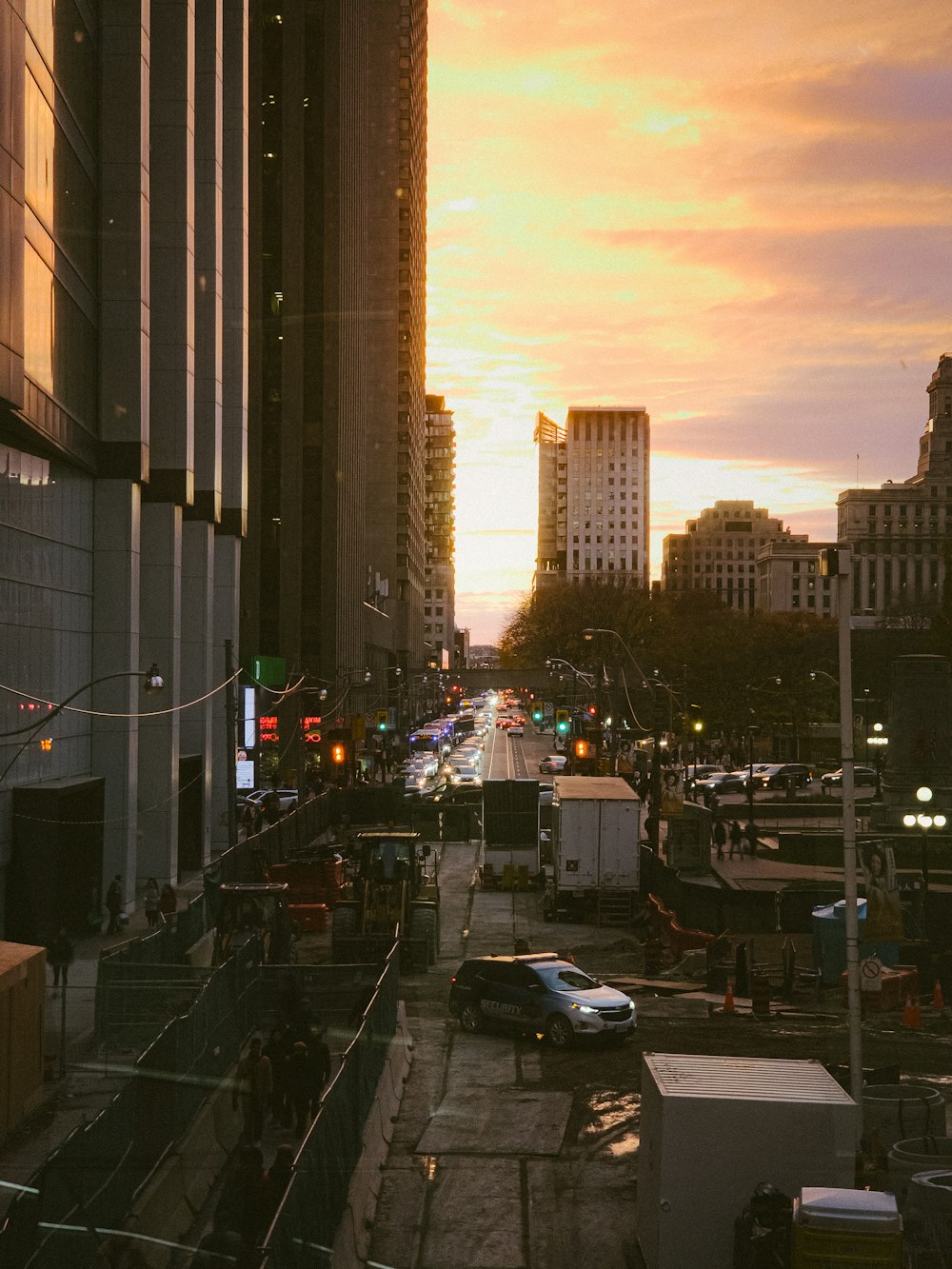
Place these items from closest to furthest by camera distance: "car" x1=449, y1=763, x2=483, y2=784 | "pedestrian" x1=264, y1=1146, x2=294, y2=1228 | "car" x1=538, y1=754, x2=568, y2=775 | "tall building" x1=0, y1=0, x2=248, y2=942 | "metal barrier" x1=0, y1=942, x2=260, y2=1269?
"metal barrier" x1=0, y1=942, x2=260, y2=1269 → "pedestrian" x1=264, y1=1146, x2=294, y2=1228 → "tall building" x1=0, y1=0, x2=248, y2=942 → "car" x1=449, y1=763, x2=483, y2=784 → "car" x1=538, y1=754, x2=568, y2=775

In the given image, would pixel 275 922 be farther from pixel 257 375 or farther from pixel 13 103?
pixel 257 375

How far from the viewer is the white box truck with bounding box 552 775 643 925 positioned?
38.5m

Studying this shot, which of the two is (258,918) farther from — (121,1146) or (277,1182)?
(277,1182)

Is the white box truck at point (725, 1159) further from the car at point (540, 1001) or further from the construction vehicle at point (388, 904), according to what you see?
the construction vehicle at point (388, 904)

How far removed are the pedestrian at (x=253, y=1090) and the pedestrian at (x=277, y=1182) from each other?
13.2 ft

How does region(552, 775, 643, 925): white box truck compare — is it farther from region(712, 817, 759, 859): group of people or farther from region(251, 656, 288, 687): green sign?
region(251, 656, 288, 687): green sign

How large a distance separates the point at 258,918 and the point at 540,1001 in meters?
8.84

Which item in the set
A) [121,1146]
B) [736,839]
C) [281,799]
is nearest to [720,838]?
[736,839]

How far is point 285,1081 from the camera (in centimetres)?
1808

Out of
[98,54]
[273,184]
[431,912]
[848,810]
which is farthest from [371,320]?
[848,810]

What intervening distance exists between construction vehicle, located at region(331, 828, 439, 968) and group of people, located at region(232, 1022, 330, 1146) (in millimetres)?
10978

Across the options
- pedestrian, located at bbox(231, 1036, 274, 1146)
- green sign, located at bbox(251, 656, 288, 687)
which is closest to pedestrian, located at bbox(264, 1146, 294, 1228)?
pedestrian, located at bbox(231, 1036, 274, 1146)

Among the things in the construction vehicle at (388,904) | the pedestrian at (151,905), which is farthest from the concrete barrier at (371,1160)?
the pedestrian at (151,905)

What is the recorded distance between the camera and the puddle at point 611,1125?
58.3 ft
